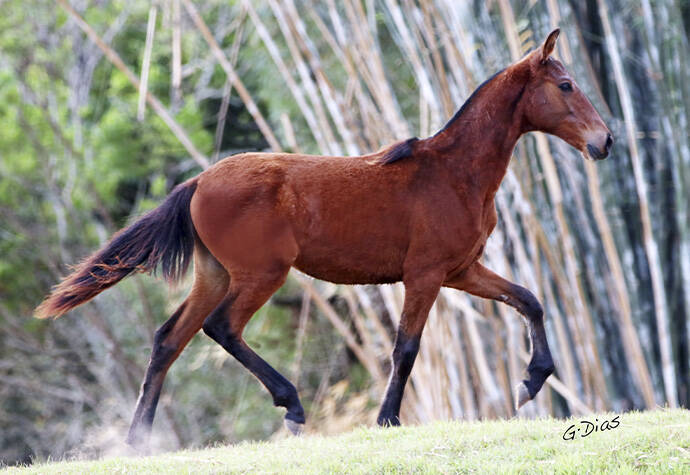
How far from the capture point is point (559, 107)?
396 cm

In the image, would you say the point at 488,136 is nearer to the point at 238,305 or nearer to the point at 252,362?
the point at 238,305

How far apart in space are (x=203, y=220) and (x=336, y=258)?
0.58 metres

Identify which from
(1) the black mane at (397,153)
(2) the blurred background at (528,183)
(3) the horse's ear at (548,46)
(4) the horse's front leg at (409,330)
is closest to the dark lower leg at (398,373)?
(4) the horse's front leg at (409,330)

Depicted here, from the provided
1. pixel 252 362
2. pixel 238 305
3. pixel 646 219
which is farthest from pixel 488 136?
pixel 646 219

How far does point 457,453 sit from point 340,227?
107 centimetres

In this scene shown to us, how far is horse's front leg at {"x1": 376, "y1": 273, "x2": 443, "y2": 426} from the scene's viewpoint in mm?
3848

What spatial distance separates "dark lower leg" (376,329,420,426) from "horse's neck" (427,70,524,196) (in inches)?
29.9

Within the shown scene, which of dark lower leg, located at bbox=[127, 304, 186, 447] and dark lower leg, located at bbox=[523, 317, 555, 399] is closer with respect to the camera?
dark lower leg, located at bbox=[127, 304, 186, 447]

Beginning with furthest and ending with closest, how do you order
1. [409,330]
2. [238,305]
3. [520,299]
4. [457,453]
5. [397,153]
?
1. [520,299]
2. [397,153]
3. [409,330]
4. [238,305]
5. [457,453]

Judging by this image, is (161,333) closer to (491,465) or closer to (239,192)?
(239,192)

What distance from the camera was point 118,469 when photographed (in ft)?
11.3

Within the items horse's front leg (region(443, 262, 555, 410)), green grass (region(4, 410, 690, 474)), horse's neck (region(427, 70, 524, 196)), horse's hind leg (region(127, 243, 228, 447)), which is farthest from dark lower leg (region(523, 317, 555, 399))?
horse's hind leg (region(127, 243, 228, 447))

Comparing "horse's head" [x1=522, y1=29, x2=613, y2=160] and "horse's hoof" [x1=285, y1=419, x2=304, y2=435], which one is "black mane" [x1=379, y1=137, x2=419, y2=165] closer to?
"horse's head" [x1=522, y1=29, x2=613, y2=160]

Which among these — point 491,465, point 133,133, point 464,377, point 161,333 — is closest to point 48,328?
point 133,133
